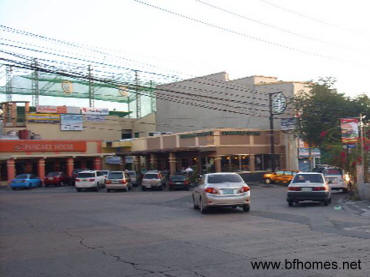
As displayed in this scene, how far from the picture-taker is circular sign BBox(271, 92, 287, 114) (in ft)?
165

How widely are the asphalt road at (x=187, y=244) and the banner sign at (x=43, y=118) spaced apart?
4230cm

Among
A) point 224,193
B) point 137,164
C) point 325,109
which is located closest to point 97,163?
point 137,164

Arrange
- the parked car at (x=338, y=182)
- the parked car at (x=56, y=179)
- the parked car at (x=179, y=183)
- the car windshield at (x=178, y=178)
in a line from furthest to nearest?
the parked car at (x=56, y=179), the car windshield at (x=178, y=178), the parked car at (x=179, y=183), the parked car at (x=338, y=182)

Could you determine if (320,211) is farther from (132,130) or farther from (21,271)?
(132,130)

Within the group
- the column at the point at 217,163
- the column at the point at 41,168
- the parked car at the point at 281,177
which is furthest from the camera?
the column at the point at 41,168

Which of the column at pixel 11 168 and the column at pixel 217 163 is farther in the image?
the column at pixel 11 168

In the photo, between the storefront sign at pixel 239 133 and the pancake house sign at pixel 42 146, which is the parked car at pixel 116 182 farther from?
the pancake house sign at pixel 42 146

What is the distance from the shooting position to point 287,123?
161ft

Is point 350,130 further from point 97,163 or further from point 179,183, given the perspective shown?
point 97,163

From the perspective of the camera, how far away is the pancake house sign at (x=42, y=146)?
52.0m

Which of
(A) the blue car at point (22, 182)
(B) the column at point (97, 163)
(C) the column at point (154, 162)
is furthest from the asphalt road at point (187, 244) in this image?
(B) the column at point (97, 163)

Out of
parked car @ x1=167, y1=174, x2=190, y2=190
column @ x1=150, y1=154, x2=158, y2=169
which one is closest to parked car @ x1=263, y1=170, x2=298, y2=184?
parked car @ x1=167, y1=174, x2=190, y2=190

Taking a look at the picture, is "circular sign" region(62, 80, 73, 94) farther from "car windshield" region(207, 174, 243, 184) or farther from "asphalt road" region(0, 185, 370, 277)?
"car windshield" region(207, 174, 243, 184)

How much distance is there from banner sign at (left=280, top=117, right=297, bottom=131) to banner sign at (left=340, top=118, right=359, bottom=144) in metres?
22.8
